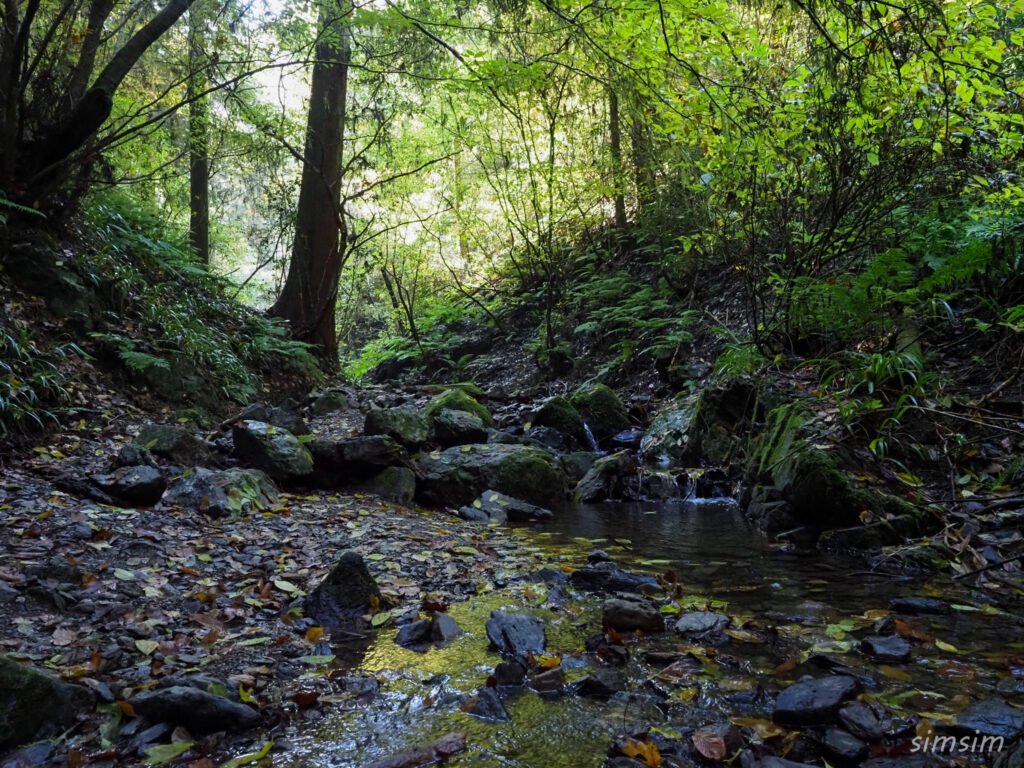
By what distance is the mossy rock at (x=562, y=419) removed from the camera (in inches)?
345

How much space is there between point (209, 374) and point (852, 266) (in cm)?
815

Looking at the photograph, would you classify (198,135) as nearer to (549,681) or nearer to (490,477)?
(490,477)

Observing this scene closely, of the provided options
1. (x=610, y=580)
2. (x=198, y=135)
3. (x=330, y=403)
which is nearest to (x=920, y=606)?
(x=610, y=580)

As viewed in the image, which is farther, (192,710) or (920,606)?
(920,606)

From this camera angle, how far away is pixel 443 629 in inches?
113

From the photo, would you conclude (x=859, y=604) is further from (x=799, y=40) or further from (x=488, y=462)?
(x=799, y=40)

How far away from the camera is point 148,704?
79.0 inches

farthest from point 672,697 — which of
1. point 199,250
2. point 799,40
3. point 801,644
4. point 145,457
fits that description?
point 199,250

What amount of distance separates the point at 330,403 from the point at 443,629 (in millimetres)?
6973

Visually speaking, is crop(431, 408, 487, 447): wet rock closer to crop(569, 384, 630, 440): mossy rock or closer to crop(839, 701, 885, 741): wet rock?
crop(569, 384, 630, 440): mossy rock

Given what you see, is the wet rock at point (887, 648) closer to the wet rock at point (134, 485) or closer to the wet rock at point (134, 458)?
the wet rock at point (134, 485)

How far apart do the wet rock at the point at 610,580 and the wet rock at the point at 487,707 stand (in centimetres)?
142

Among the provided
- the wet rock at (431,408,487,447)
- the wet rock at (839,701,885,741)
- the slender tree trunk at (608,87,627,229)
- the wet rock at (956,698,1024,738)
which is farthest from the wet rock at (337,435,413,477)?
the slender tree trunk at (608,87,627,229)

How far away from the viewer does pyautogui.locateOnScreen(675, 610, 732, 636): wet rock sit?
2.85m
